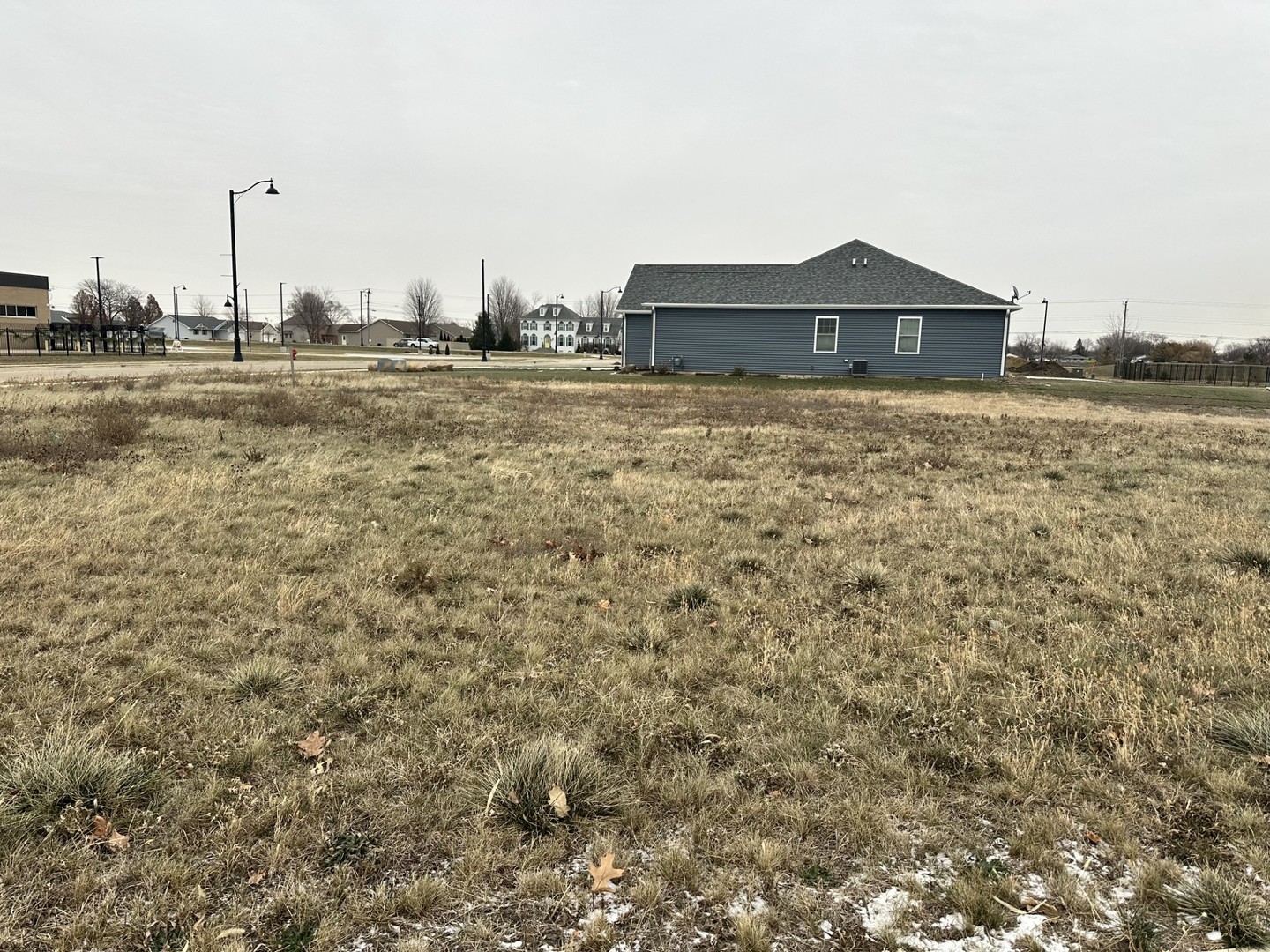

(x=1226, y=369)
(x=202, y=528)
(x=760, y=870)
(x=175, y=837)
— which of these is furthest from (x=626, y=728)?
(x=1226, y=369)

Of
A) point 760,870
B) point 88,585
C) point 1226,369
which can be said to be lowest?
point 760,870

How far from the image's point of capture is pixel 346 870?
225 cm

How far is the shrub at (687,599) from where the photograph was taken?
4.49 meters

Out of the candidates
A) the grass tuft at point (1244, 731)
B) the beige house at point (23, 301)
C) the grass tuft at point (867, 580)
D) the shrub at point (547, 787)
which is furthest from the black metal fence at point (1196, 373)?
the beige house at point (23, 301)

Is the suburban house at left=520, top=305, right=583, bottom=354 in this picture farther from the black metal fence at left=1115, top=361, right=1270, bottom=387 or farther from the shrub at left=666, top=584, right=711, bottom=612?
the shrub at left=666, top=584, right=711, bottom=612

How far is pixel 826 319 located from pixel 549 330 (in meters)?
101

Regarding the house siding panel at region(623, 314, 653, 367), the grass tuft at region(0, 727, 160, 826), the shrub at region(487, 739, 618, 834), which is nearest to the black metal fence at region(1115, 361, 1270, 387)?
the house siding panel at region(623, 314, 653, 367)

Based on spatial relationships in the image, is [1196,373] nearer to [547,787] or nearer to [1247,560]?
[1247,560]

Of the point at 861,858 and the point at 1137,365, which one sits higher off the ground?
the point at 1137,365

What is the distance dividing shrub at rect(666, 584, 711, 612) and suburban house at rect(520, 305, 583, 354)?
12072 cm

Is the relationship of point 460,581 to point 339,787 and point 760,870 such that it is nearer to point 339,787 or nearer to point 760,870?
point 339,787

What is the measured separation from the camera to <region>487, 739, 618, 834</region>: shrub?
2.54m

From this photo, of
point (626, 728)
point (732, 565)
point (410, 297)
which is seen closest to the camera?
point (626, 728)

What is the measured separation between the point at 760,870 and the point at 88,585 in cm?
431
